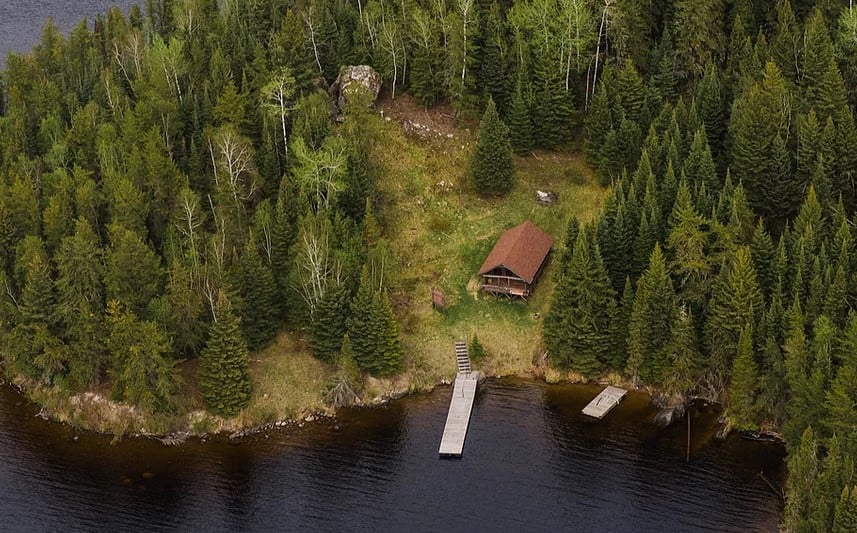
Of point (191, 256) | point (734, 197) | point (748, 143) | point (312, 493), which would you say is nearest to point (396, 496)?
point (312, 493)

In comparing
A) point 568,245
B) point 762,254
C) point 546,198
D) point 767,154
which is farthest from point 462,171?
point 762,254

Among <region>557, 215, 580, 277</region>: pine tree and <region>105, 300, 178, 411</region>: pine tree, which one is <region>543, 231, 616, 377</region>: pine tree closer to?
<region>557, 215, 580, 277</region>: pine tree

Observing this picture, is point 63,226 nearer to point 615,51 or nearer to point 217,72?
point 217,72

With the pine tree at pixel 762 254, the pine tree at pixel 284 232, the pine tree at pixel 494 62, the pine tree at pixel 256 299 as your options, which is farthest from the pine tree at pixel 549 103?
the pine tree at pixel 256 299

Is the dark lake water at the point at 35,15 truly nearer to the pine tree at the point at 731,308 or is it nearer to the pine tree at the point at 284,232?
the pine tree at the point at 284,232

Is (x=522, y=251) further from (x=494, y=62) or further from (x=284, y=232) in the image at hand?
(x=494, y=62)
